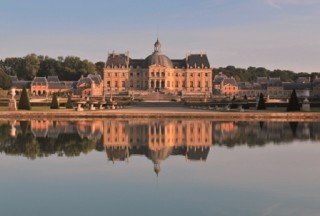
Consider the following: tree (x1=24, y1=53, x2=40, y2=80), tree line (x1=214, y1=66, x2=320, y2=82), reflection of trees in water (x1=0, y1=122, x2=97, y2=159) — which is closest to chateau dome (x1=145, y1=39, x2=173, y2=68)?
tree (x1=24, y1=53, x2=40, y2=80)

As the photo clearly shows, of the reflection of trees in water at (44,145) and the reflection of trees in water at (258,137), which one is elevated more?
the reflection of trees in water at (44,145)

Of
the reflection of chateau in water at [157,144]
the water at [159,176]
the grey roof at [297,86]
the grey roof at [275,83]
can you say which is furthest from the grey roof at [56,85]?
the water at [159,176]

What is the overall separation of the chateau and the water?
59798 millimetres

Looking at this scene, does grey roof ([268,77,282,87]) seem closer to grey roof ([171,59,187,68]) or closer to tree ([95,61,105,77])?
grey roof ([171,59,187,68])

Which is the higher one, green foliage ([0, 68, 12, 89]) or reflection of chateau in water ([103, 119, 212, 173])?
green foliage ([0, 68, 12, 89])

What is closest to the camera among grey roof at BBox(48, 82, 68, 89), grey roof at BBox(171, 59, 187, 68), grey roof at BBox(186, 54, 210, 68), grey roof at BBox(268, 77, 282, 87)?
grey roof at BBox(186, 54, 210, 68)

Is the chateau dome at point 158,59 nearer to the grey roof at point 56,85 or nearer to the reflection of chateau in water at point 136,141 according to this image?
the grey roof at point 56,85

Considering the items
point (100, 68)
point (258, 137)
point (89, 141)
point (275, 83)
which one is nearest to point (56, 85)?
point (100, 68)

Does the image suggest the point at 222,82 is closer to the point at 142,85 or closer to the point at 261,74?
the point at 142,85

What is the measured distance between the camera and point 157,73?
247 feet

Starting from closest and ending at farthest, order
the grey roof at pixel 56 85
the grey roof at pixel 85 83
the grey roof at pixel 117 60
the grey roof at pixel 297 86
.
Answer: the grey roof at pixel 85 83, the grey roof at pixel 117 60, the grey roof at pixel 56 85, the grey roof at pixel 297 86

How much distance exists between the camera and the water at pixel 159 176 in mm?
7336

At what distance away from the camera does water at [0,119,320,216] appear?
7336mm

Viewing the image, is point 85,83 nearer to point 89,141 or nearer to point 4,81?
point 4,81
